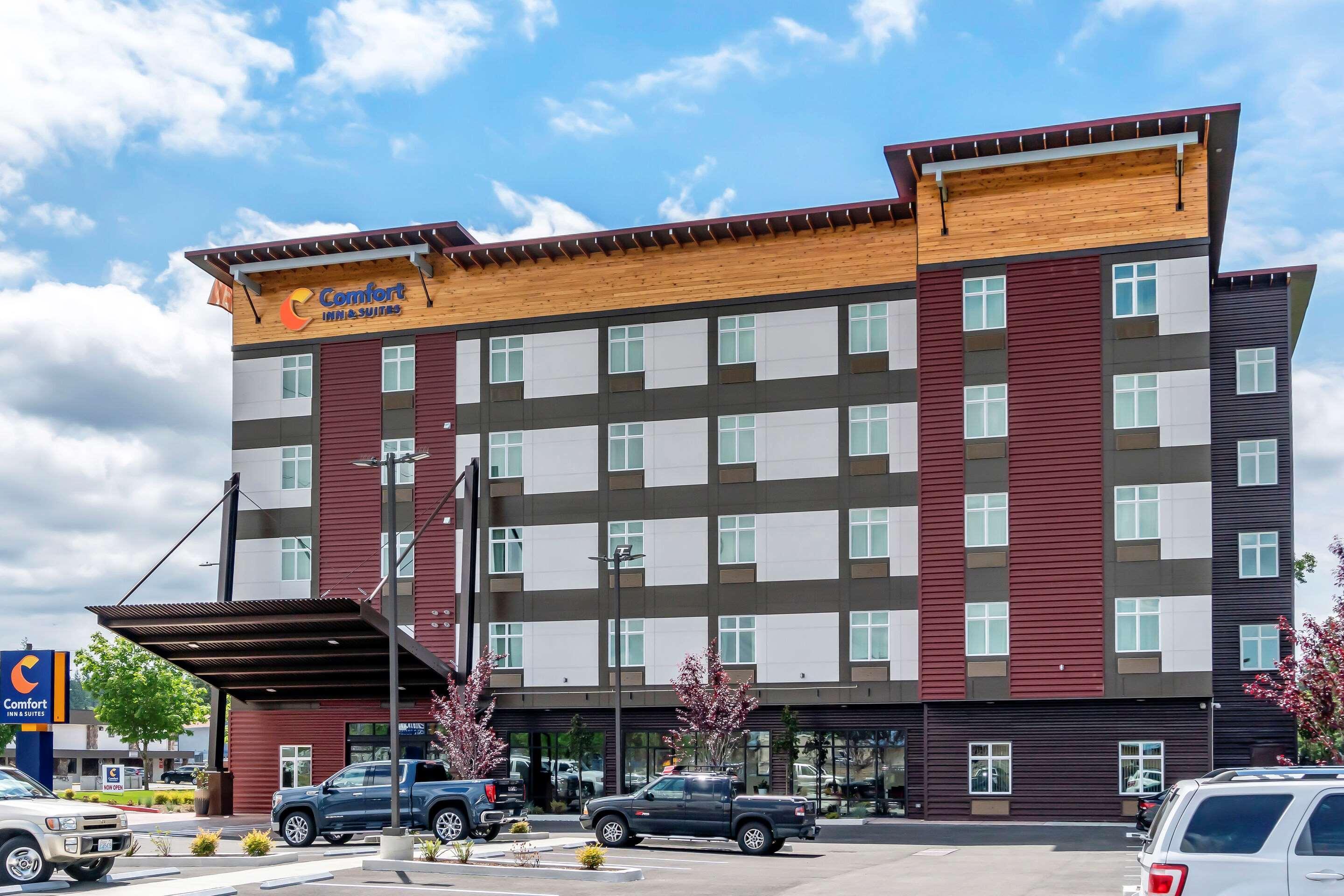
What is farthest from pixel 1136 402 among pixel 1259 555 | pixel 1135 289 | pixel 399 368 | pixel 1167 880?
pixel 1167 880

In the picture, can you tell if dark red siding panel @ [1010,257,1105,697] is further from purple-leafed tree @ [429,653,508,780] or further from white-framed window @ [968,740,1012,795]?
purple-leafed tree @ [429,653,508,780]

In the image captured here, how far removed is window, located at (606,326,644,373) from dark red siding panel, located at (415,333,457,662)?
5835mm

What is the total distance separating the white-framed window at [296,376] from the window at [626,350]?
1171 cm

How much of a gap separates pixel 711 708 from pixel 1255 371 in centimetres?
2054

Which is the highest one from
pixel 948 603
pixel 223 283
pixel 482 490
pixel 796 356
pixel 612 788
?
pixel 223 283

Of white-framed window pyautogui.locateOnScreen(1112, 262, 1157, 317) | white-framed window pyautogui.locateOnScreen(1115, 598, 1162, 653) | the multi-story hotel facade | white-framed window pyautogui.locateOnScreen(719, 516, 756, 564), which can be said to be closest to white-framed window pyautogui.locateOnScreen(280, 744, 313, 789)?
the multi-story hotel facade

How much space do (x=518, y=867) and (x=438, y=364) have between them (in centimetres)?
Result: 2793

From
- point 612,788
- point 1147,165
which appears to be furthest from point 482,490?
Result: point 1147,165

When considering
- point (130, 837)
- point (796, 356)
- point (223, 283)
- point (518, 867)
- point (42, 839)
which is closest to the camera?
point (42, 839)

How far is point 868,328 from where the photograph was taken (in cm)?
4706

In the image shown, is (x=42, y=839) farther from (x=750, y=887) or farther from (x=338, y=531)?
(x=338, y=531)


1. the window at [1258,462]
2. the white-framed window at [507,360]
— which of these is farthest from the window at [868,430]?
the white-framed window at [507,360]

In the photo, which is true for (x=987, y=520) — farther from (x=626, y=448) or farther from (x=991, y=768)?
(x=626, y=448)

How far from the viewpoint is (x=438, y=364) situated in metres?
51.4
